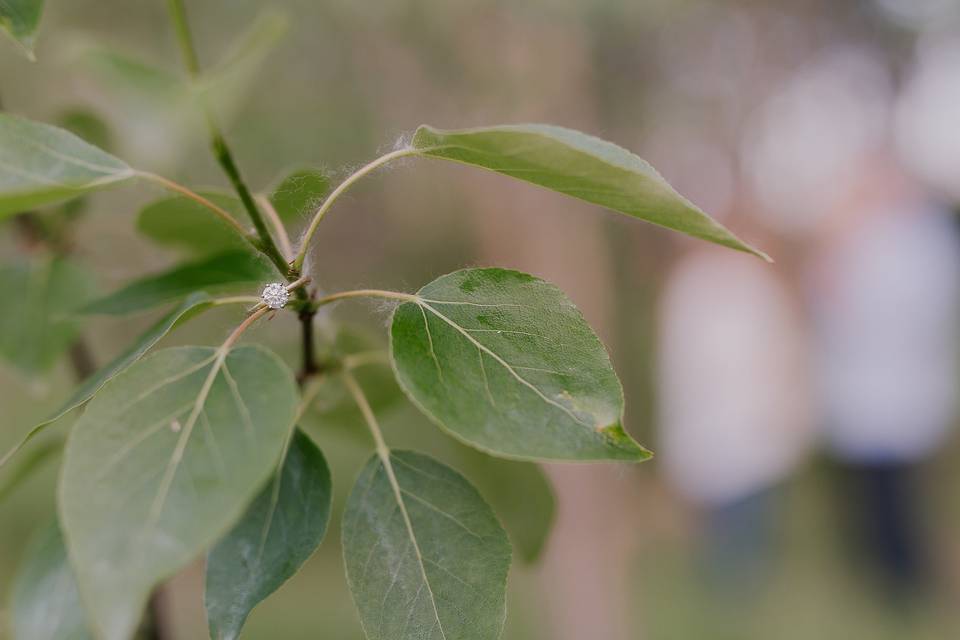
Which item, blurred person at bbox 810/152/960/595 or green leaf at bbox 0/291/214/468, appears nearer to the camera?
green leaf at bbox 0/291/214/468

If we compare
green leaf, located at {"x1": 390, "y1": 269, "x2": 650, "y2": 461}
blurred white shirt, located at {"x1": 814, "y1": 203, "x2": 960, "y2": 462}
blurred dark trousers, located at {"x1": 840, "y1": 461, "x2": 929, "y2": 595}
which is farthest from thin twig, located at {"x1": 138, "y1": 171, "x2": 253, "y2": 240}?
blurred dark trousers, located at {"x1": 840, "y1": 461, "x2": 929, "y2": 595}

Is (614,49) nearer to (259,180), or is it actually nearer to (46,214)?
(259,180)

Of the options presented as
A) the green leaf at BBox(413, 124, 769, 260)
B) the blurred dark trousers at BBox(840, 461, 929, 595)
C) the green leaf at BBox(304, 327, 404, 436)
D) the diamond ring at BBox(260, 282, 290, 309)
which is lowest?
the blurred dark trousers at BBox(840, 461, 929, 595)

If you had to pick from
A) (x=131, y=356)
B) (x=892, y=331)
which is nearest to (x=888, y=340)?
(x=892, y=331)

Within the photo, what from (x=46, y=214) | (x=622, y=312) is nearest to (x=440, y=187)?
(x=46, y=214)

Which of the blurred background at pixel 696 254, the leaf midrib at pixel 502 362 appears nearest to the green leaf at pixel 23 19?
the leaf midrib at pixel 502 362

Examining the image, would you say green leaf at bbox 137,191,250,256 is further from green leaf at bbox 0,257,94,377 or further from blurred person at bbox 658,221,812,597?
blurred person at bbox 658,221,812,597

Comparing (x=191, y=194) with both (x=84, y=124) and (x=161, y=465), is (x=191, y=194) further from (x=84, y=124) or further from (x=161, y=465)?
(x=84, y=124)
